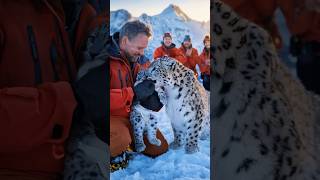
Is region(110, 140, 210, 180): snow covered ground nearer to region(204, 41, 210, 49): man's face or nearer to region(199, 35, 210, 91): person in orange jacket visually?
region(199, 35, 210, 91): person in orange jacket

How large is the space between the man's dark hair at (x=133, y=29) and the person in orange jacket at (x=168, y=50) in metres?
0.06

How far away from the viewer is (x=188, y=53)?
175 centimetres

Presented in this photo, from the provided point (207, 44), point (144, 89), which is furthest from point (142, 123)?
point (207, 44)

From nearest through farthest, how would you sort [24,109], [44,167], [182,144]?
[24,109], [44,167], [182,144]

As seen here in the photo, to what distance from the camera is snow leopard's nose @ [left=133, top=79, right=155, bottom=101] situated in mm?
1783

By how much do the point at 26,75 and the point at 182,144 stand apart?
22.2 inches

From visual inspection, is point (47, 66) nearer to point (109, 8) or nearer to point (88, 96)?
point (88, 96)

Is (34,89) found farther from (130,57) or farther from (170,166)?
(170,166)

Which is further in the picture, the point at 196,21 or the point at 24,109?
the point at 196,21

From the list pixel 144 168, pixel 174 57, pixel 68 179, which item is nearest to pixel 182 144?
pixel 144 168

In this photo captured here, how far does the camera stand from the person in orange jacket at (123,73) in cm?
172

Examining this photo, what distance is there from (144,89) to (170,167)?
10.9 inches

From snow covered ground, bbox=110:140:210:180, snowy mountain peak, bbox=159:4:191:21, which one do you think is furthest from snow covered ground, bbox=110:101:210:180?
snowy mountain peak, bbox=159:4:191:21

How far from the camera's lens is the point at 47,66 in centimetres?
162
